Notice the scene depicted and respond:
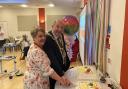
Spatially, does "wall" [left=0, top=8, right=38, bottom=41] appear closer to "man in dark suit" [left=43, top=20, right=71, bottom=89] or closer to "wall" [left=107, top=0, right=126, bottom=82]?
"man in dark suit" [left=43, top=20, right=71, bottom=89]

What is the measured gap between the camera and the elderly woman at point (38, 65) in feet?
6.60

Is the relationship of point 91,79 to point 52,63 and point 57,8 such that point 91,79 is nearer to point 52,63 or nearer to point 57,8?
point 52,63

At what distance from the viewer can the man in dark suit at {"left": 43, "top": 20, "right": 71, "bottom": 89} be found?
7.14ft

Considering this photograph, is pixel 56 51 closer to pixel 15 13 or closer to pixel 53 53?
pixel 53 53

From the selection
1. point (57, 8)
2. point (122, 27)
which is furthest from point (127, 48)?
point (57, 8)

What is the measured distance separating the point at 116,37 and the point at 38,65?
3.52 ft

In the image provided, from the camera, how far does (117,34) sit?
2.28m

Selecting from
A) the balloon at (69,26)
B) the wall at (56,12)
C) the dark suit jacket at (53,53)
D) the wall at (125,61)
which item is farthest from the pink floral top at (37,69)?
the wall at (56,12)

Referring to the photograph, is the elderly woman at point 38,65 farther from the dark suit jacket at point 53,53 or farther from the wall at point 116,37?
the wall at point 116,37

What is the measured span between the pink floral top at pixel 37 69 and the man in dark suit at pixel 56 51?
5.1 inches

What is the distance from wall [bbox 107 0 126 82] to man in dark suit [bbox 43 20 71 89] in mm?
661

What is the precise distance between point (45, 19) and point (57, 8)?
98cm

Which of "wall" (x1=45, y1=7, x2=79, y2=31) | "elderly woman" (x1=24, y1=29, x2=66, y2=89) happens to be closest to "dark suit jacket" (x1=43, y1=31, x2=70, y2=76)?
"elderly woman" (x1=24, y1=29, x2=66, y2=89)

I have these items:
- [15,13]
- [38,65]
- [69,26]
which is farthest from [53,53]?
[15,13]
